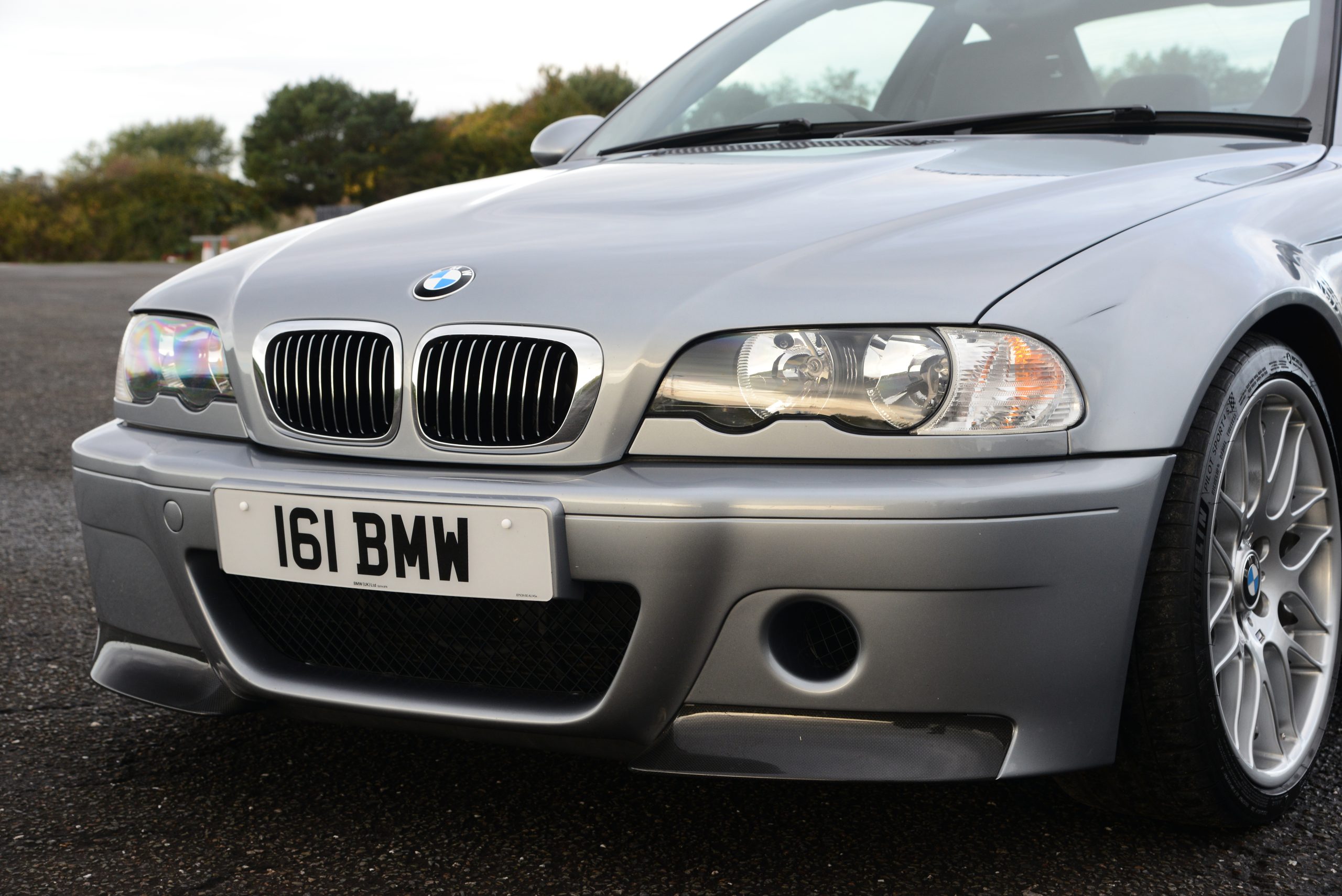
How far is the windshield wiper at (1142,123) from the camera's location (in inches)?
97.9

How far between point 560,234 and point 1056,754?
1050 mm

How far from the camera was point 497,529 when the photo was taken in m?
1.72

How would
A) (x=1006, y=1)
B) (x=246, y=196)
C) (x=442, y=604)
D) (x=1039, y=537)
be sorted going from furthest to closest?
(x=246, y=196)
(x=1006, y=1)
(x=442, y=604)
(x=1039, y=537)

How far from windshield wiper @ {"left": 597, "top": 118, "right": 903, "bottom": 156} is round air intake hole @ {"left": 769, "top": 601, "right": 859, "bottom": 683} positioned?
141 centimetres

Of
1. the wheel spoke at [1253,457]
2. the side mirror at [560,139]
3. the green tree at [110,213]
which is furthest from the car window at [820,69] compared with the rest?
the green tree at [110,213]

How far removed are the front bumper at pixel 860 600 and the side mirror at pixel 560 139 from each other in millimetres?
1761

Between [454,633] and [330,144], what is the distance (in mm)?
58010

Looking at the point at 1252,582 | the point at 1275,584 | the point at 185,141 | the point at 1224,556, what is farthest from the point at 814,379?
the point at 185,141

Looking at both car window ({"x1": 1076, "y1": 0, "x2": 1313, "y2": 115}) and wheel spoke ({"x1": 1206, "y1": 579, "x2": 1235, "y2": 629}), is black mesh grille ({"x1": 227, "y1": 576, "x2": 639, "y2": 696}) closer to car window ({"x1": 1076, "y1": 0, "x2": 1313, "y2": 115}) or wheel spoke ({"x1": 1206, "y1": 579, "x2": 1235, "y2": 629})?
wheel spoke ({"x1": 1206, "y1": 579, "x2": 1235, "y2": 629})

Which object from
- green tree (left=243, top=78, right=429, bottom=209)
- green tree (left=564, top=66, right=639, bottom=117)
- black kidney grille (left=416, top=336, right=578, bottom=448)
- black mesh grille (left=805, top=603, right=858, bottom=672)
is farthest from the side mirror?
green tree (left=243, top=78, right=429, bottom=209)

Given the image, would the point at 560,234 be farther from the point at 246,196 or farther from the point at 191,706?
the point at 246,196

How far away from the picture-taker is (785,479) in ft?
5.47

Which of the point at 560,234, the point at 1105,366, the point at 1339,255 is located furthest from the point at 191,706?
the point at 1339,255

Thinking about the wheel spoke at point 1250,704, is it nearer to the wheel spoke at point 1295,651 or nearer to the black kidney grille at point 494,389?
the wheel spoke at point 1295,651
